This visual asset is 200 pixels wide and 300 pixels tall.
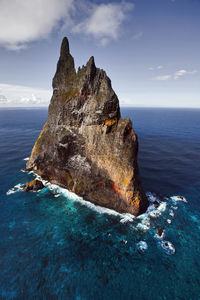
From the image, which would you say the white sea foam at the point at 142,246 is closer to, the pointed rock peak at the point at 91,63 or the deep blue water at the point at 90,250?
the deep blue water at the point at 90,250

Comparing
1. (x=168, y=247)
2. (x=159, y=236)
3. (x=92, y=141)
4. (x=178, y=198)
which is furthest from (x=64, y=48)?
(x=168, y=247)

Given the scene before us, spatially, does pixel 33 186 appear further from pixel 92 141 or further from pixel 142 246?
pixel 142 246

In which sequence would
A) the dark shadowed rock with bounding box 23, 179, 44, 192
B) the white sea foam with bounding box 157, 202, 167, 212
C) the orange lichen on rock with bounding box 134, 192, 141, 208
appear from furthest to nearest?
the dark shadowed rock with bounding box 23, 179, 44, 192 < the white sea foam with bounding box 157, 202, 167, 212 < the orange lichen on rock with bounding box 134, 192, 141, 208

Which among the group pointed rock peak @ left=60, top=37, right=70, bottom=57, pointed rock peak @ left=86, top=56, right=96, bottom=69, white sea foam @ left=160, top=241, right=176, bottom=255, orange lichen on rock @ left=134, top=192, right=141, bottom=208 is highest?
pointed rock peak @ left=60, top=37, right=70, bottom=57

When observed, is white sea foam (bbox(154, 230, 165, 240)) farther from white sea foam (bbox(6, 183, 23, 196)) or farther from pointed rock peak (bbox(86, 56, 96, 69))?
pointed rock peak (bbox(86, 56, 96, 69))

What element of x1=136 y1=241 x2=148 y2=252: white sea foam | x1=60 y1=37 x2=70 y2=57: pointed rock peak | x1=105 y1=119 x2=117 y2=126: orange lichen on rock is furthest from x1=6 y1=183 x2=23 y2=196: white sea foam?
x1=60 y1=37 x2=70 y2=57: pointed rock peak

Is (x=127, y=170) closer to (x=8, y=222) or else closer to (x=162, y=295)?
(x=162, y=295)

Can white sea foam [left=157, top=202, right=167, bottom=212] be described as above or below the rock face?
below

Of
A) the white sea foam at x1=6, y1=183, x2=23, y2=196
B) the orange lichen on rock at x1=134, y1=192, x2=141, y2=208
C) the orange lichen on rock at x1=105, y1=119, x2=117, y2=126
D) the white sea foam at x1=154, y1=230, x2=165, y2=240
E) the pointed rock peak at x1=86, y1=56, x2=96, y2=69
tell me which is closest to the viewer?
the white sea foam at x1=154, y1=230, x2=165, y2=240
